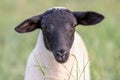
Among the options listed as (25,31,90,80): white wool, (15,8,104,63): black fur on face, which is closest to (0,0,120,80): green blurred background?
(25,31,90,80): white wool

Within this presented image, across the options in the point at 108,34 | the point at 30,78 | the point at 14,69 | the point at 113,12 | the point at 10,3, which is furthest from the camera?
the point at 10,3

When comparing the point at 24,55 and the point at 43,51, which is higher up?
the point at 43,51

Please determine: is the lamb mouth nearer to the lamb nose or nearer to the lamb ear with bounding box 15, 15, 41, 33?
the lamb nose

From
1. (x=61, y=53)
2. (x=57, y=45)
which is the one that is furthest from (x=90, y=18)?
(x=61, y=53)

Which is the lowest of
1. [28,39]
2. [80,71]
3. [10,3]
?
[10,3]


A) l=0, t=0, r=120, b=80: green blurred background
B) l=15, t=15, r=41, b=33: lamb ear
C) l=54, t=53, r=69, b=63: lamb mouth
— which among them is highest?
l=15, t=15, r=41, b=33: lamb ear

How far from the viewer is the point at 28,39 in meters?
14.8

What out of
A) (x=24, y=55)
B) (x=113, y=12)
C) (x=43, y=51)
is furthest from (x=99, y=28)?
(x=43, y=51)

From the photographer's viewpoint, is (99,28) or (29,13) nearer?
(99,28)

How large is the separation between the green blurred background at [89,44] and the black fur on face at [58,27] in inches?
48.4

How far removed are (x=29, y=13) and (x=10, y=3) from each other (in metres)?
1.82

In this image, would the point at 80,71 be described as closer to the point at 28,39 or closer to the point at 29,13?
the point at 28,39

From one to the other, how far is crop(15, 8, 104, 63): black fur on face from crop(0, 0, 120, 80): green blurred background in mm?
1230

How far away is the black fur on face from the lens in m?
9.41
